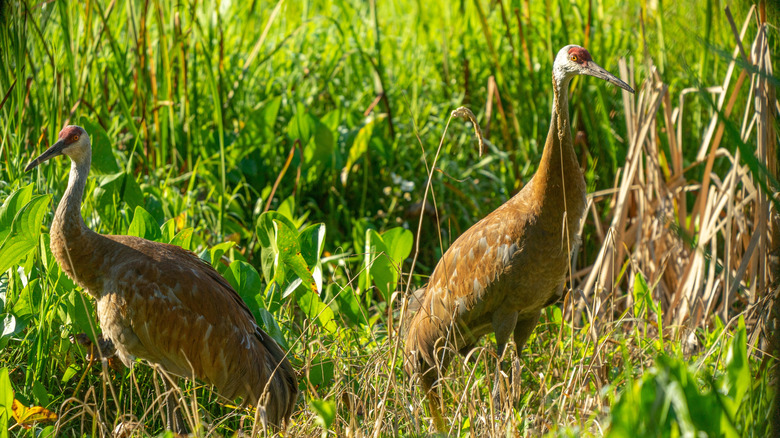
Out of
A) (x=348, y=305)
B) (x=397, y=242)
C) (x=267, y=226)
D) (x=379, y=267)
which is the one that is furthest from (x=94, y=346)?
(x=397, y=242)

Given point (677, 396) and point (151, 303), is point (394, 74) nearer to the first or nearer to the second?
point (151, 303)

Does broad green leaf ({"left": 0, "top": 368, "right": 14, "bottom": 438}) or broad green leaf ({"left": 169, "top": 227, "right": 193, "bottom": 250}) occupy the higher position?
broad green leaf ({"left": 169, "top": 227, "right": 193, "bottom": 250})

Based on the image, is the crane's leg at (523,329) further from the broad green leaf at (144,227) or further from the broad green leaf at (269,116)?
the broad green leaf at (269,116)

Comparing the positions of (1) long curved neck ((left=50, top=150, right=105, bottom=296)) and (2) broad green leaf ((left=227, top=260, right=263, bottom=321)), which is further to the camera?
(2) broad green leaf ((left=227, top=260, right=263, bottom=321))

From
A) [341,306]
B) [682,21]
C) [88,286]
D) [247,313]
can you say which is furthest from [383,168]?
[682,21]

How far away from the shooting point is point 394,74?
224 inches

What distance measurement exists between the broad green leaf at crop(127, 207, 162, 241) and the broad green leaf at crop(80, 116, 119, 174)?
58 cm

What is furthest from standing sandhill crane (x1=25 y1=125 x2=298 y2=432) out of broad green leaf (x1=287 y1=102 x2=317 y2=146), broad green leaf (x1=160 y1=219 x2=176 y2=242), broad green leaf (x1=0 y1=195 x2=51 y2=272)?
broad green leaf (x1=287 y1=102 x2=317 y2=146)

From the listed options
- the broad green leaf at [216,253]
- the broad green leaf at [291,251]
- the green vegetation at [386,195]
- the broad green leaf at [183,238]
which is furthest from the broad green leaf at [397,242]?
→ the broad green leaf at [183,238]

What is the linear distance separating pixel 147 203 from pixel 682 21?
2.82 m

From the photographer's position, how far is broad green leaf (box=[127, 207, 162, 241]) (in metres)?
3.63

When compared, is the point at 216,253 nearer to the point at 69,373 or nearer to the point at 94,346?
the point at 94,346

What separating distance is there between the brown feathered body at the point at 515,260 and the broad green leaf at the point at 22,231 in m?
1.58

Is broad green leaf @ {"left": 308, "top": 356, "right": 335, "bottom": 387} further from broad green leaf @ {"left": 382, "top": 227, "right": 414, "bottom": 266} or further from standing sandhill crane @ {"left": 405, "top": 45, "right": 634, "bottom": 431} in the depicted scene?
broad green leaf @ {"left": 382, "top": 227, "right": 414, "bottom": 266}
